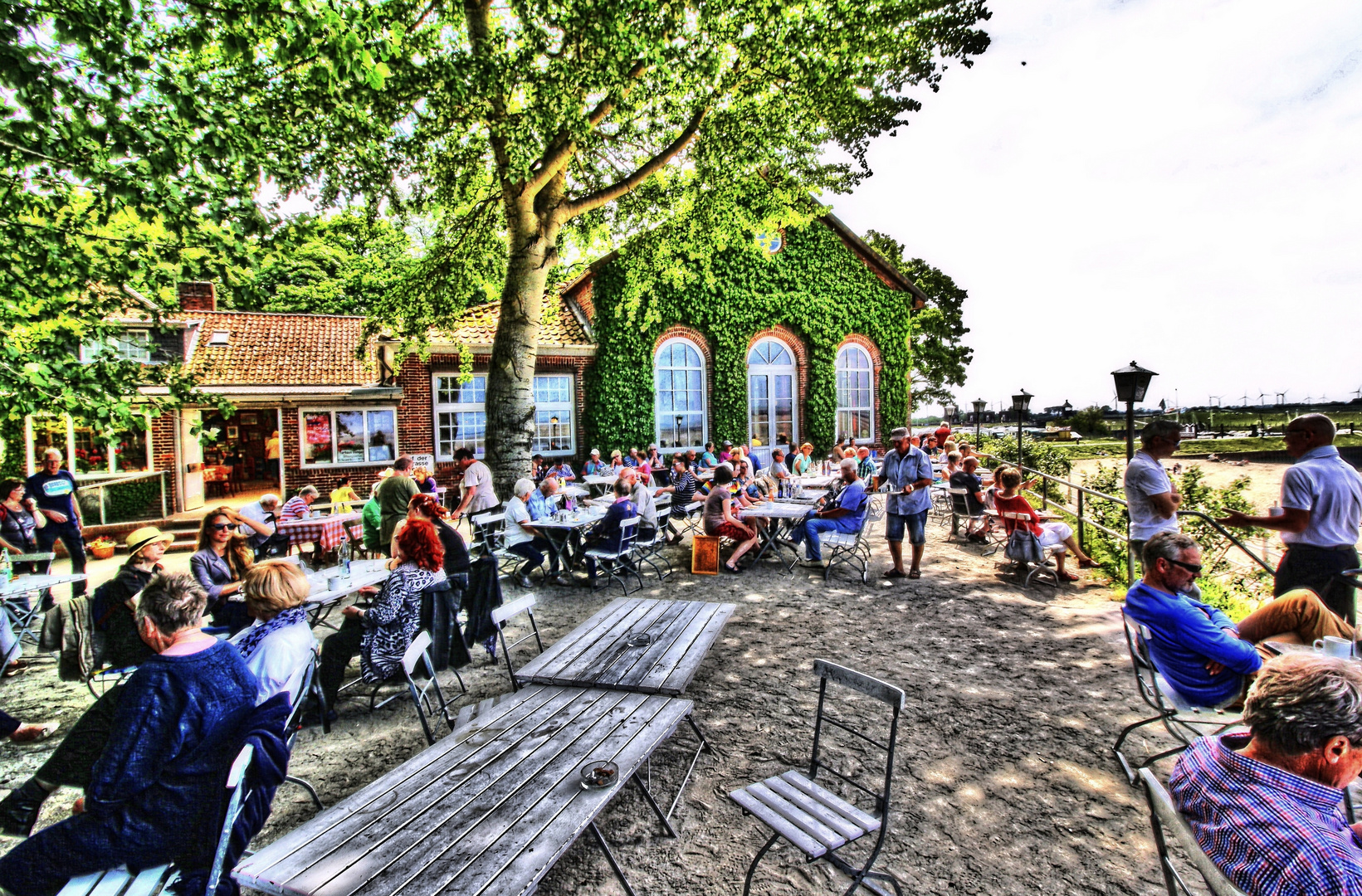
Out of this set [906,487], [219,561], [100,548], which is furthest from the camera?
[100,548]

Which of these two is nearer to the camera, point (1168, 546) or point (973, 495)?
point (1168, 546)

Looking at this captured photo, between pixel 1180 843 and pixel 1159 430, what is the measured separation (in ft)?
12.0

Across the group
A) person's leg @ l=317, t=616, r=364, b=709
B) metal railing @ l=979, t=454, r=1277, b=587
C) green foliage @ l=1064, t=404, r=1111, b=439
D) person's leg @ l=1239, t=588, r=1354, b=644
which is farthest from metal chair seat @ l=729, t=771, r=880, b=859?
green foliage @ l=1064, t=404, r=1111, b=439

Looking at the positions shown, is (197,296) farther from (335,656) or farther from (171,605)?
(171,605)

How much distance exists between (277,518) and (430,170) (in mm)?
5175

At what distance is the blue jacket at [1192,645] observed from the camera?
2988 millimetres

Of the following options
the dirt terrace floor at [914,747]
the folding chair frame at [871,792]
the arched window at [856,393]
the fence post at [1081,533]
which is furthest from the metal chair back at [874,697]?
the arched window at [856,393]

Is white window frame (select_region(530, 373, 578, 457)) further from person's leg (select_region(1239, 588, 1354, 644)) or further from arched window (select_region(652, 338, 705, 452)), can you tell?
person's leg (select_region(1239, 588, 1354, 644))

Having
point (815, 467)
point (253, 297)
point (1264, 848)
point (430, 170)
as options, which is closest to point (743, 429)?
point (815, 467)

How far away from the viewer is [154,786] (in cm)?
218

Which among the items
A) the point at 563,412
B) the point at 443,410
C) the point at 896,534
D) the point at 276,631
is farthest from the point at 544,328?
the point at 276,631

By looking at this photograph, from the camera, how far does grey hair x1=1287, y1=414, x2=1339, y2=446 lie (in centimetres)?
397

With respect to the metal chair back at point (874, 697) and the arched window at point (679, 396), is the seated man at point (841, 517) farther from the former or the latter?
the arched window at point (679, 396)

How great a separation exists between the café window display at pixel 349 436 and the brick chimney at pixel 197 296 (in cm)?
554
